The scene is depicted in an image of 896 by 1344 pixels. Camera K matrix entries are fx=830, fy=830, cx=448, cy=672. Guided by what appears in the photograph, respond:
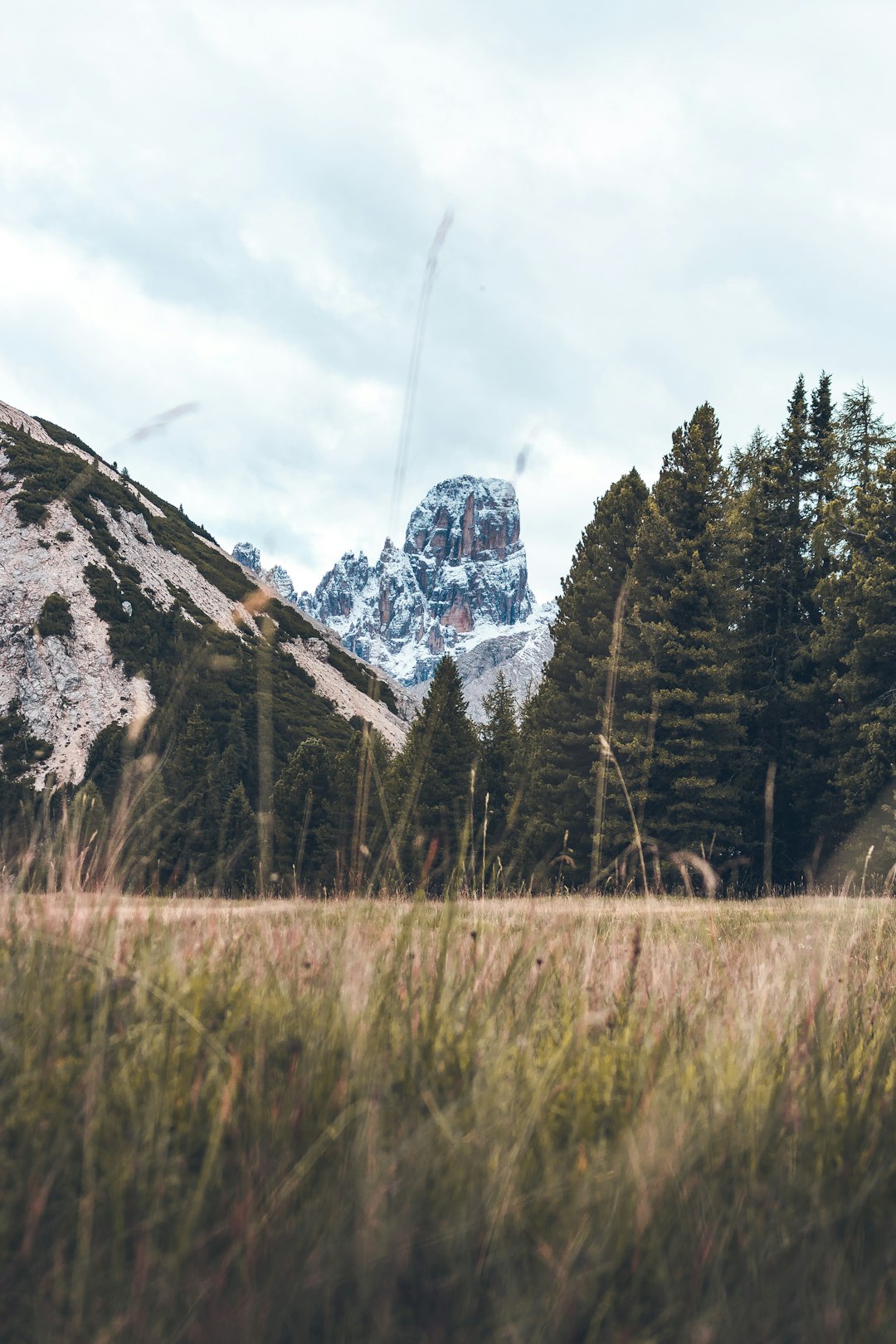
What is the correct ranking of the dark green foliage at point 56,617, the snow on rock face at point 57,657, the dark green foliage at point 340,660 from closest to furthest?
the snow on rock face at point 57,657
the dark green foliage at point 56,617
the dark green foliage at point 340,660

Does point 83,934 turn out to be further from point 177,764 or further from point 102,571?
point 102,571

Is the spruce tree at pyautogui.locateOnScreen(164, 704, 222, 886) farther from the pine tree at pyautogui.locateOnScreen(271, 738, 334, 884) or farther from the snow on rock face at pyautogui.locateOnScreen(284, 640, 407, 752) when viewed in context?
the snow on rock face at pyautogui.locateOnScreen(284, 640, 407, 752)

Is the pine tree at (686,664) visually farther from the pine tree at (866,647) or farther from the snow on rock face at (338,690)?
the snow on rock face at (338,690)

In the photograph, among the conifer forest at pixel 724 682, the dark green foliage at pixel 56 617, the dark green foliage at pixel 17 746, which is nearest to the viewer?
the conifer forest at pixel 724 682

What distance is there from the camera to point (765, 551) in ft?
93.1

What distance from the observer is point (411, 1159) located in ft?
6.01

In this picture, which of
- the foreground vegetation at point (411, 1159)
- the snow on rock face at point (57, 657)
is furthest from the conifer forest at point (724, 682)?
the snow on rock face at point (57, 657)

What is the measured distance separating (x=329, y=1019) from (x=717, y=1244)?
3.63 feet

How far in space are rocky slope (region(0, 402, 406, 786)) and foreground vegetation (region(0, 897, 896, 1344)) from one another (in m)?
40.9

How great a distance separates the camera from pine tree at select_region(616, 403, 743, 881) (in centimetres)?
2427

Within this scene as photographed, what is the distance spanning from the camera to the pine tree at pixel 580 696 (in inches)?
1085

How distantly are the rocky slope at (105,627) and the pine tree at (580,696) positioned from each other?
14.7 m

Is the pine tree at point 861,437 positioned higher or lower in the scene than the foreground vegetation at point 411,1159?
higher

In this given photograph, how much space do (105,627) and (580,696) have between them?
3958 centimetres
